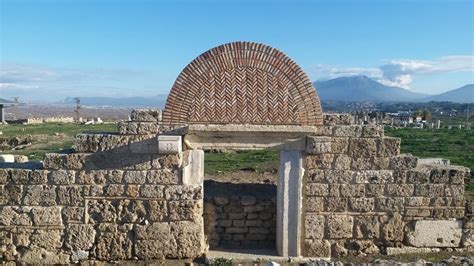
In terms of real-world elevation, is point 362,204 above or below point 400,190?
below

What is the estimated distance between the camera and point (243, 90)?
7152mm

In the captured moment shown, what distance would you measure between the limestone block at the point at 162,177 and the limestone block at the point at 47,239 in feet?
→ 5.62

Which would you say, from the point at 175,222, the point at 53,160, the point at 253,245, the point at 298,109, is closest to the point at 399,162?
the point at 298,109

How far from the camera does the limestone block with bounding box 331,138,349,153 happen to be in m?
7.31

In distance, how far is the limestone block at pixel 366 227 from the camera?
7.40 meters

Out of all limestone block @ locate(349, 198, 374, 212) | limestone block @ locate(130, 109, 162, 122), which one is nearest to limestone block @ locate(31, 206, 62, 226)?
limestone block @ locate(130, 109, 162, 122)

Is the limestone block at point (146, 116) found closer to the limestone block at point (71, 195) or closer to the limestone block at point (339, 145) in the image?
the limestone block at point (71, 195)

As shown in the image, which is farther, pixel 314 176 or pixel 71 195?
pixel 314 176

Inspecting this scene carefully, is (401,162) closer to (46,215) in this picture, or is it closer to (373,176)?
(373,176)

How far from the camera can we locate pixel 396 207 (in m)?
7.39

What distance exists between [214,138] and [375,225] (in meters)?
3.09

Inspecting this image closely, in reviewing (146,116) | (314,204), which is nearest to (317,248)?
(314,204)

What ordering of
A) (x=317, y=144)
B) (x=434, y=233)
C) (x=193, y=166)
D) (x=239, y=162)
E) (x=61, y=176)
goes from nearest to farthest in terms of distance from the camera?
1. (x=61, y=176)
2. (x=317, y=144)
3. (x=193, y=166)
4. (x=434, y=233)
5. (x=239, y=162)

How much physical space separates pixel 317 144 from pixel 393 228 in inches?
77.0
